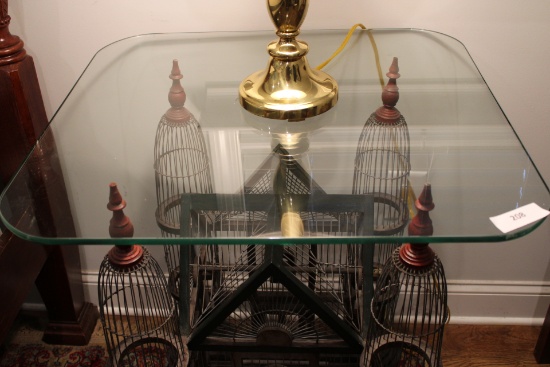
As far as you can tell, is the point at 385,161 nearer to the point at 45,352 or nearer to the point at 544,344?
the point at 544,344

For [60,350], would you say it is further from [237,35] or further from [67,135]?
[237,35]

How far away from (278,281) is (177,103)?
359mm

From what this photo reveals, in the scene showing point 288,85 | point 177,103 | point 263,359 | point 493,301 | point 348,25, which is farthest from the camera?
point 493,301

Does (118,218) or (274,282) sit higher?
(118,218)

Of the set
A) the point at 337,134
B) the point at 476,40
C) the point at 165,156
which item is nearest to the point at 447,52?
the point at 476,40

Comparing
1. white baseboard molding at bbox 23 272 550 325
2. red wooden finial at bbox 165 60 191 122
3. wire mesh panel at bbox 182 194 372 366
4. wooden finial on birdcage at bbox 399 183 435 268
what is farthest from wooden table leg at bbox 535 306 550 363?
red wooden finial at bbox 165 60 191 122

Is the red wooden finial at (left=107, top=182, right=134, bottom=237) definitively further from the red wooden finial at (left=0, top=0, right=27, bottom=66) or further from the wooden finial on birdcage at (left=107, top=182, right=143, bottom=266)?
the red wooden finial at (left=0, top=0, right=27, bottom=66)

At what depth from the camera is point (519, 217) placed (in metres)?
0.79

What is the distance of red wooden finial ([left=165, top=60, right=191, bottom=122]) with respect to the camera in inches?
41.4

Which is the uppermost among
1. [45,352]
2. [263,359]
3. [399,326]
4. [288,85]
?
[288,85]

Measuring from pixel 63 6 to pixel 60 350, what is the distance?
0.86 meters

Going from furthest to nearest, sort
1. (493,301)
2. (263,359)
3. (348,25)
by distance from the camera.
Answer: (493,301) → (263,359) → (348,25)

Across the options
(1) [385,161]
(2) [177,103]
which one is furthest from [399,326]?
(2) [177,103]

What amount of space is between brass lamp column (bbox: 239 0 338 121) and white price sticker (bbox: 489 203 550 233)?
1.08 feet
